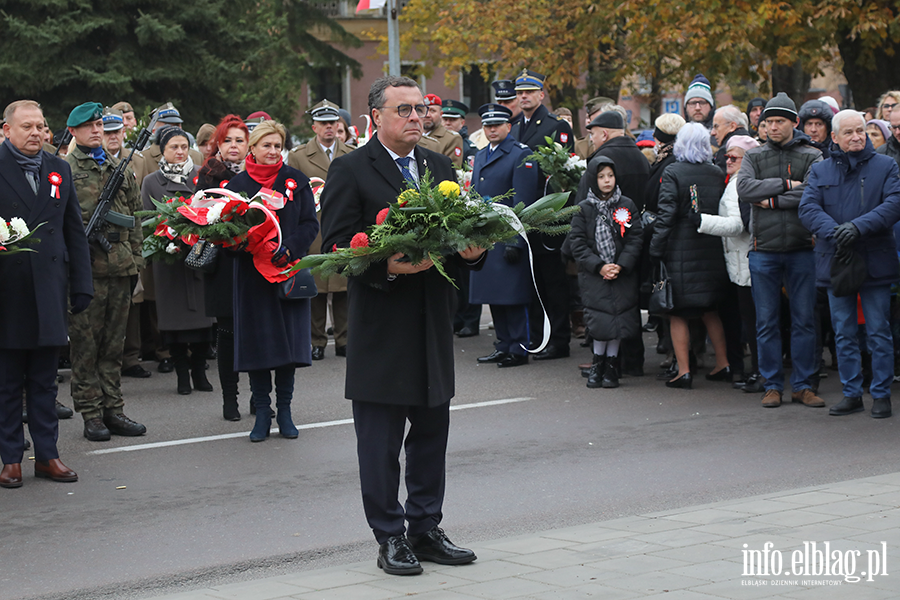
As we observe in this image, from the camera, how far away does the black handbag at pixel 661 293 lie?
34.3 ft

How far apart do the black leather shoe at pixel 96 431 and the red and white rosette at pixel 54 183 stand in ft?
A: 6.55

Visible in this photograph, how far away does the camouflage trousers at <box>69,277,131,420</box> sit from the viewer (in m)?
9.09

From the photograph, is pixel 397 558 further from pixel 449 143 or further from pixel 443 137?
pixel 443 137

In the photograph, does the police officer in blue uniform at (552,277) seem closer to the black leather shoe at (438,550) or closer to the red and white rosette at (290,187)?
the red and white rosette at (290,187)

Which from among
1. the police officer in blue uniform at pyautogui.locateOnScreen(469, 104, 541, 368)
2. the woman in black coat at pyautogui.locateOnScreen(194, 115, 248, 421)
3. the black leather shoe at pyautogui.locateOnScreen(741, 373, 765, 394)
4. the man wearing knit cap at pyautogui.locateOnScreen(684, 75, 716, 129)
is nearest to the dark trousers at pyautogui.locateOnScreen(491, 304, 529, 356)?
the police officer in blue uniform at pyautogui.locateOnScreen(469, 104, 541, 368)

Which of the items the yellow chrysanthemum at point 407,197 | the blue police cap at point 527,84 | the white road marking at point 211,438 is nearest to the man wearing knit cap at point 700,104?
the blue police cap at point 527,84

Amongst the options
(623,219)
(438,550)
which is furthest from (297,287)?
(438,550)

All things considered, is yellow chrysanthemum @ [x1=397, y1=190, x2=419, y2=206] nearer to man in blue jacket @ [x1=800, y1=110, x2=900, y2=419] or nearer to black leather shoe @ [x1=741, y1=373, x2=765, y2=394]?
man in blue jacket @ [x1=800, y1=110, x2=900, y2=419]

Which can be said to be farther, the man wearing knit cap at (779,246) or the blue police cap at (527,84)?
the blue police cap at (527,84)

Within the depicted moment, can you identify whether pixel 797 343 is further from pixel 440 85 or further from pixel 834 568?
pixel 440 85

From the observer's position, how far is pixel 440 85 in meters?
47.5

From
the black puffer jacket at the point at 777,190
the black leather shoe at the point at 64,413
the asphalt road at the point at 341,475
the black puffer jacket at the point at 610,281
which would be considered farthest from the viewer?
the black puffer jacket at the point at 610,281

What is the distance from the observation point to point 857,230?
8945 mm
